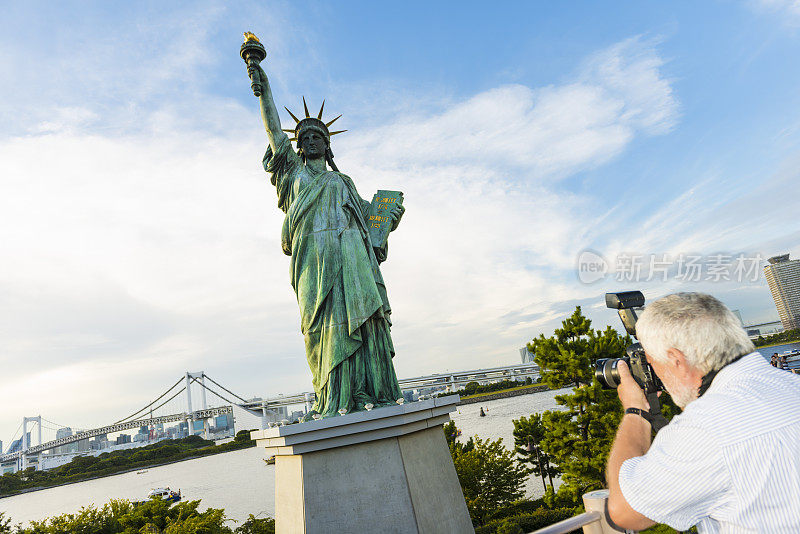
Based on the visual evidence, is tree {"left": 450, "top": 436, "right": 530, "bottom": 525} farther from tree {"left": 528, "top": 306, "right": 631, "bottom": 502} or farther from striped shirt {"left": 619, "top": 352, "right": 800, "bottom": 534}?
striped shirt {"left": 619, "top": 352, "right": 800, "bottom": 534}

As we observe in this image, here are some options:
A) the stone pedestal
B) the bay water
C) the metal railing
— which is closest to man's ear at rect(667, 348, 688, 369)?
the metal railing

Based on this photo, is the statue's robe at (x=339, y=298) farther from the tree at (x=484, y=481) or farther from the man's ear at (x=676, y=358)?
the tree at (x=484, y=481)

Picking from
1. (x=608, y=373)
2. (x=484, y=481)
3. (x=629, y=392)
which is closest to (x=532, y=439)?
(x=484, y=481)

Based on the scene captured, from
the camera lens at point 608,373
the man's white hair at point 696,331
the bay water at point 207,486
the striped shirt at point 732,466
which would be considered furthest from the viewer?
the bay water at point 207,486

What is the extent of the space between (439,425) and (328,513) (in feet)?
5.21

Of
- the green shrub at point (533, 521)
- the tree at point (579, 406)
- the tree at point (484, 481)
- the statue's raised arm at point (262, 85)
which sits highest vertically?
the statue's raised arm at point (262, 85)

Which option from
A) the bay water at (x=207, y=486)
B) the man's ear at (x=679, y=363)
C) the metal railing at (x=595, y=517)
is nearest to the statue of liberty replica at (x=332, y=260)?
the metal railing at (x=595, y=517)

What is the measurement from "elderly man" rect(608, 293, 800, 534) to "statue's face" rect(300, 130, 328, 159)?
624 centimetres

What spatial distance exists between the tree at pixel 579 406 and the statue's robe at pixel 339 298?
5986 millimetres

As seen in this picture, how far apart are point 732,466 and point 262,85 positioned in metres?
7.18

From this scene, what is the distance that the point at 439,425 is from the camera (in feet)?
17.1

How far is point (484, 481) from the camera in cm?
1258

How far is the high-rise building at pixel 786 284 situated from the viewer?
3184cm

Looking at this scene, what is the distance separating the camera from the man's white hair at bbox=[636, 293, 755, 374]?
1427mm
